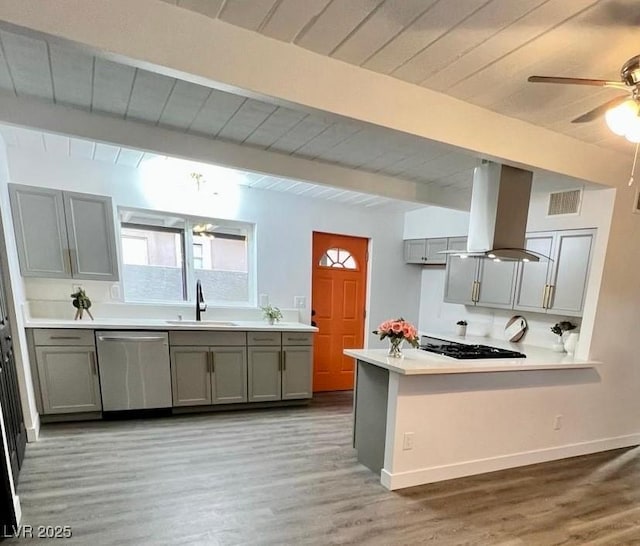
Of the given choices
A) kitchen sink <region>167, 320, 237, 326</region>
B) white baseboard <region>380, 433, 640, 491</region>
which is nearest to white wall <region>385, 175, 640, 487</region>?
white baseboard <region>380, 433, 640, 491</region>

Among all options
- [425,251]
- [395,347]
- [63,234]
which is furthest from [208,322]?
→ [425,251]

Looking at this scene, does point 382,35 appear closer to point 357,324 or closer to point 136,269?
point 136,269

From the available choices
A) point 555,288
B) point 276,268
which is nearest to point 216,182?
point 276,268

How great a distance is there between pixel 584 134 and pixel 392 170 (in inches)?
51.6

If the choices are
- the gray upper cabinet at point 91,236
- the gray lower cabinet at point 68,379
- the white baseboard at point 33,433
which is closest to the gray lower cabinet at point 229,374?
the gray lower cabinet at point 68,379

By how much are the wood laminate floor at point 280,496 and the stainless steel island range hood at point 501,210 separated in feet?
5.37

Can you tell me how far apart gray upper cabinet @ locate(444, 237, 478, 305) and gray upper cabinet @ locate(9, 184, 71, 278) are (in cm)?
404

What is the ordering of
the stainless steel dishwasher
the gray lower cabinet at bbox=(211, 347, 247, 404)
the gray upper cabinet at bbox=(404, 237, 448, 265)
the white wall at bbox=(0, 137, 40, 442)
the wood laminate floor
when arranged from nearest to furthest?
the wood laminate floor, the white wall at bbox=(0, 137, 40, 442), the stainless steel dishwasher, the gray lower cabinet at bbox=(211, 347, 247, 404), the gray upper cabinet at bbox=(404, 237, 448, 265)

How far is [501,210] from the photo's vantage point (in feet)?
7.97

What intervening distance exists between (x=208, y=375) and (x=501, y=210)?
2975mm

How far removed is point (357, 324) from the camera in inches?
189

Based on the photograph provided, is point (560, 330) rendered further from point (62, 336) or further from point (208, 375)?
point (62, 336)

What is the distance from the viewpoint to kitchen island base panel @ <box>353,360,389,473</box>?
2447mm

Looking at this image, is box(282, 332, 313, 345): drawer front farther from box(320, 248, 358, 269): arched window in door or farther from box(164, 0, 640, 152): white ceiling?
box(164, 0, 640, 152): white ceiling
